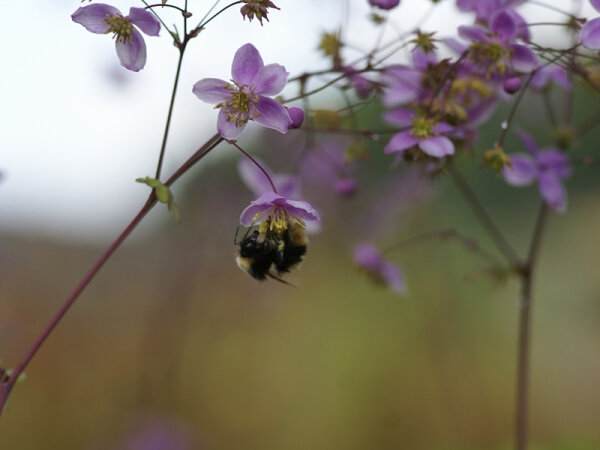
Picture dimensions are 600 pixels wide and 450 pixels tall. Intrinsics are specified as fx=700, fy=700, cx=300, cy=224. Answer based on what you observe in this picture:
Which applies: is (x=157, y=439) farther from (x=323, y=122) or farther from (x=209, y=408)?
(x=323, y=122)

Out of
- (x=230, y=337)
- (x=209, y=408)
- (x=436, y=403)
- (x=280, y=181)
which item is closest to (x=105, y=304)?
(x=230, y=337)

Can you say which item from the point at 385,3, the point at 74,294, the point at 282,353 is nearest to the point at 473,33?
the point at 385,3

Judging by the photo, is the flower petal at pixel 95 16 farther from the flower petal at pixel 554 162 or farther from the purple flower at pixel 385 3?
the flower petal at pixel 554 162

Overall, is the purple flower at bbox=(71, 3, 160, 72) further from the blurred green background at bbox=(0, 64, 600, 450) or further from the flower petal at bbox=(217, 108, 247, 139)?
the blurred green background at bbox=(0, 64, 600, 450)

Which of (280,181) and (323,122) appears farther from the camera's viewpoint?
(280,181)

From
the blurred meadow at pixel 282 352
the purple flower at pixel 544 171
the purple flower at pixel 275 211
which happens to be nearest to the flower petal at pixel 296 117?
the purple flower at pixel 275 211

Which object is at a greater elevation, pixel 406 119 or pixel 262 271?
pixel 406 119

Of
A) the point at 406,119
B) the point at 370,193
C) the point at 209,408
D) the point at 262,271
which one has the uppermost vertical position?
the point at 370,193

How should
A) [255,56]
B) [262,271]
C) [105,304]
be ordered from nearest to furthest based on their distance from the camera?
[255,56] < [262,271] < [105,304]
